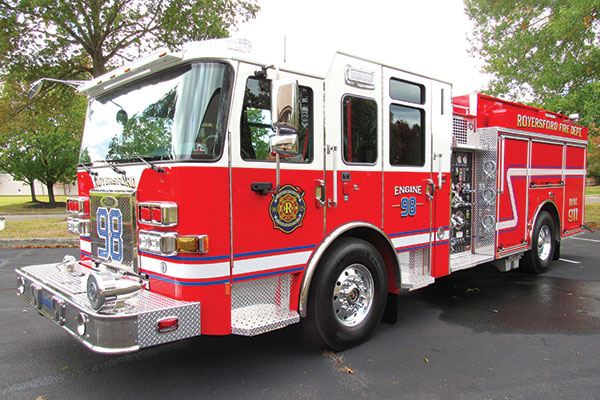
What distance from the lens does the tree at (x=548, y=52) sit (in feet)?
38.8

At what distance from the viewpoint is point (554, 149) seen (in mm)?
6656

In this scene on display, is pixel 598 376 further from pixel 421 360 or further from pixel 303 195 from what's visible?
pixel 303 195

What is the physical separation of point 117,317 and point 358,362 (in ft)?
6.62

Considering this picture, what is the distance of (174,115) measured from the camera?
121 inches

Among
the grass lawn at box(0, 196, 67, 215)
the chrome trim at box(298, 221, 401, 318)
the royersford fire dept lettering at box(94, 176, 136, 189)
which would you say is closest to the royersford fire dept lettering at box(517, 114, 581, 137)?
the chrome trim at box(298, 221, 401, 318)

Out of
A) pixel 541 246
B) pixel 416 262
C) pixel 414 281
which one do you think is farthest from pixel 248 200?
pixel 541 246

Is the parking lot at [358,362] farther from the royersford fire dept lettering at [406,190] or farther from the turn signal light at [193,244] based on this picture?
the royersford fire dept lettering at [406,190]

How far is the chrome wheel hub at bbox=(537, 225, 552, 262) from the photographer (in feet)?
22.5

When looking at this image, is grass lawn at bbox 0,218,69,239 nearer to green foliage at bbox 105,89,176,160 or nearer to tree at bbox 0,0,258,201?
tree at bbox 0,0,258,201

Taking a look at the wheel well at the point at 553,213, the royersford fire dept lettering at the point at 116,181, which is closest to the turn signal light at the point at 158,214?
the royersford fire dept lettering at the point at 116,181

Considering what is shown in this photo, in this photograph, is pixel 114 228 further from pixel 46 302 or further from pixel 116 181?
pixel 46 302

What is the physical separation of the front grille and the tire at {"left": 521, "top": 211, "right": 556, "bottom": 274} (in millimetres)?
5697

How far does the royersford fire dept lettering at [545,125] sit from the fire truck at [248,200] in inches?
59.9

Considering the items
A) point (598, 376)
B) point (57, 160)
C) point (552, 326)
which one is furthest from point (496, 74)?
point (57, 160)
